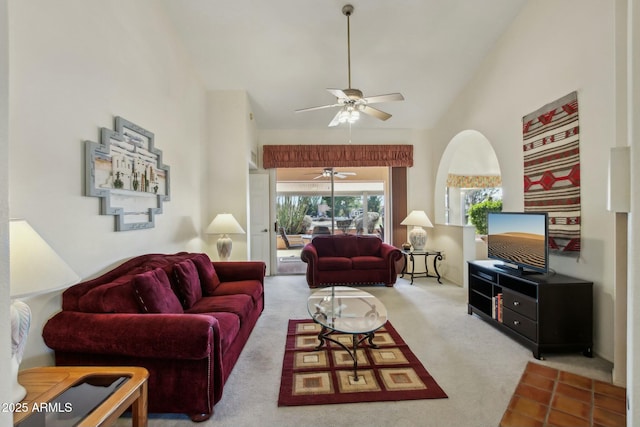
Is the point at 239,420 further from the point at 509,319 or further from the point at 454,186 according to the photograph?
the point at 454,186

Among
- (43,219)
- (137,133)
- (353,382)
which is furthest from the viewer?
(137,133)

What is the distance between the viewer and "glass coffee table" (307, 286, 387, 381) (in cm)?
226

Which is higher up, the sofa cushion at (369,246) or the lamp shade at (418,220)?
the lamp shade at (418,220)

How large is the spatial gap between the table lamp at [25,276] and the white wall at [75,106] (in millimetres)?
46

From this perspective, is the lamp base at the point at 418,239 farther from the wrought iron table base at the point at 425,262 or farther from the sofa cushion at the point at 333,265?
the sofa cushion at the point at 333,265

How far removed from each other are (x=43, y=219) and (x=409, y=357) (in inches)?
108

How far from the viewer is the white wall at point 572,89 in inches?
96.2

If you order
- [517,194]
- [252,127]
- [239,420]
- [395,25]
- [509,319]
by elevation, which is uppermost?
[395,25]

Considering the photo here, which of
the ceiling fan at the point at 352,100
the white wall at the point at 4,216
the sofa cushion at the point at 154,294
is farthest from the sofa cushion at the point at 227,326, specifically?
the ceiling fan at the point at 352,100

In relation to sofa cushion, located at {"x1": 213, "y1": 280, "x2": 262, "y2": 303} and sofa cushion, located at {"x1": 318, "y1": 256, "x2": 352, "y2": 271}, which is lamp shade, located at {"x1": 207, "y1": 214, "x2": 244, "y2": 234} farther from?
sofa cushion, located at {"x1": 318, "y1": 256, "x2": 352, "y2": 271}

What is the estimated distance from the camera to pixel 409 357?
8.25ft

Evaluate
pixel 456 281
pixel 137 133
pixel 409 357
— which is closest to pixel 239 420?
pixel 409 357

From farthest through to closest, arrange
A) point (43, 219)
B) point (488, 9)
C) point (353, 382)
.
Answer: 1. point (488, 9)
2. point (353, 382)
3. point (43, 219)

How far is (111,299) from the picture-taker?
1.90m
